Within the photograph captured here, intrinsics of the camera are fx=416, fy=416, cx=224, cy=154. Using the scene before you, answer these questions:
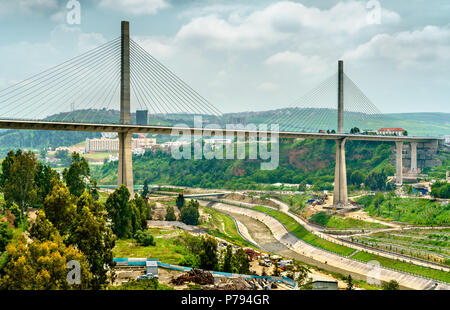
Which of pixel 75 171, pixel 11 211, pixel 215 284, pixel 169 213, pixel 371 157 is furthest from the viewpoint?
pixel 371 157

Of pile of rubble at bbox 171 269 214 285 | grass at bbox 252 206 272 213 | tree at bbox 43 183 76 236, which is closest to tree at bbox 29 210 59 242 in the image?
tree at bbox 43 183 76 236

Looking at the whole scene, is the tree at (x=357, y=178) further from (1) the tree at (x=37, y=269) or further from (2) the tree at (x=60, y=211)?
(1) the tree at (x=37, y=269)

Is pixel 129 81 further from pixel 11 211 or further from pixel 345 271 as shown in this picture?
pixel 345 271

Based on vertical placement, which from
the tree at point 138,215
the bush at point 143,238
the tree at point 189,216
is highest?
the tree at point 138,215

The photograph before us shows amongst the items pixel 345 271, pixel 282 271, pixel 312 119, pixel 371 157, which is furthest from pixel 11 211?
pixel 312 119

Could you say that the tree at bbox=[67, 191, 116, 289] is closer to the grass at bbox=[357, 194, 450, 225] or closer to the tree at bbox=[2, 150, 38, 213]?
the tree at bbox=[2, 150, 38, 213]

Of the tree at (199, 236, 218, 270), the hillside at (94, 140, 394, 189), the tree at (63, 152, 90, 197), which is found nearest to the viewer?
the tree at (199, 236, 218, 270)

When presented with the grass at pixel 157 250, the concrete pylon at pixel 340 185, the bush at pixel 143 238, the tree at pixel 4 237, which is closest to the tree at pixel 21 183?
the grass at pixel 157 250
